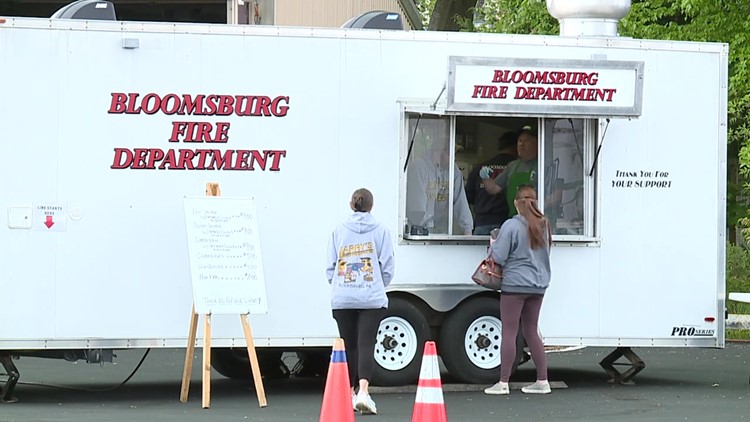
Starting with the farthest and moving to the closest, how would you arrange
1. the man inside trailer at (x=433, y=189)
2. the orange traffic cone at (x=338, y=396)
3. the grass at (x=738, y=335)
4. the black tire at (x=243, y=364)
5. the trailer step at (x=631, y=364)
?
the grass at (x=738, y=335)
the black tire at (x=243, y=364)
the trailer step at (x=631, y=364)
the man inside trailer at (x=433, y=189)
the orange traffic cone at (x=338, y=396)

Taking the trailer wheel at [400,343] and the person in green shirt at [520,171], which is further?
the person in green shirt at [520,171]

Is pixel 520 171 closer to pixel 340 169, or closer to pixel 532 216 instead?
pixel 532 216

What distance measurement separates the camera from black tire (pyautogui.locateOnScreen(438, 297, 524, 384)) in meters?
13.1

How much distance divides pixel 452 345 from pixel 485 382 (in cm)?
47

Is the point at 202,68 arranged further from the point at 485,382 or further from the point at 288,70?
the point at 485,382

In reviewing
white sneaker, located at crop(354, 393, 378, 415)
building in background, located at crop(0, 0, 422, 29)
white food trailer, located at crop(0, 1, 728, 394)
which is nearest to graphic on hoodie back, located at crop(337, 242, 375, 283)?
white sneaker, located at crop(354, 393, 378, 415)

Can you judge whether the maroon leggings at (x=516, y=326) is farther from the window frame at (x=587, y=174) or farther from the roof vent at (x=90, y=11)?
the roof vent at (x=90, y=11)

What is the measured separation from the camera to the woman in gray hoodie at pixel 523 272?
41.5 ft

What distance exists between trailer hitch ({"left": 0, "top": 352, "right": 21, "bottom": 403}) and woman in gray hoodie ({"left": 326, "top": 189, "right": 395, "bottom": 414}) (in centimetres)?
273

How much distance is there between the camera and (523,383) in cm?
1345

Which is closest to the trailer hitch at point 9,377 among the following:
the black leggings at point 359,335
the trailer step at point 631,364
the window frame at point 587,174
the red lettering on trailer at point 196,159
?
the red lettering on trailer at point 196,159

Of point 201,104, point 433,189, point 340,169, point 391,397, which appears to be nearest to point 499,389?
point 391,397

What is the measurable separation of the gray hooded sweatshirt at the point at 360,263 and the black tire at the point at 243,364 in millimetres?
2696

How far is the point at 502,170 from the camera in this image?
1342cm
